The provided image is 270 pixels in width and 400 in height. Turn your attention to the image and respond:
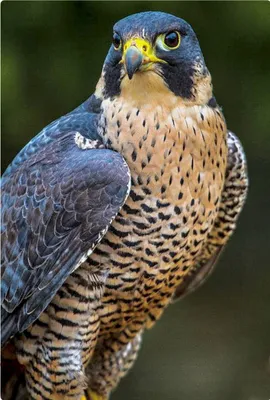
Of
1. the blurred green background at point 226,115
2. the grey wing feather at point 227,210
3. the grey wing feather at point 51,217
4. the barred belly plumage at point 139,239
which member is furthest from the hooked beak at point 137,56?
the blurred green background at point 226,115

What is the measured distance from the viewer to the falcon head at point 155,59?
3328 millimetres

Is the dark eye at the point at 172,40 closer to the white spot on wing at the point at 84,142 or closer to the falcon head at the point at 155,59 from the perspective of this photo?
the falcon head at the point at 155,59

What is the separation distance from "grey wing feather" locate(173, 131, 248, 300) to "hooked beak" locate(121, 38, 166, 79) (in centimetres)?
72

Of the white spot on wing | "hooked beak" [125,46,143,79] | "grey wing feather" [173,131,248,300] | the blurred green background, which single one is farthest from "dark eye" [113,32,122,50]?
the blurred green background

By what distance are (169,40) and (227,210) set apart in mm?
911

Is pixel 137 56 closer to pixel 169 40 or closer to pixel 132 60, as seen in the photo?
pixel 132 60

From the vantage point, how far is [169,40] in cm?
342

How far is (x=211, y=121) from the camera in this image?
11.9ft

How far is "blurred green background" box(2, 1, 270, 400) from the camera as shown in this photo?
5.54 m

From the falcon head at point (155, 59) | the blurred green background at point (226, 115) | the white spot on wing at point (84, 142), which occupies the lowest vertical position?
the blurred green background at point (226, 115)

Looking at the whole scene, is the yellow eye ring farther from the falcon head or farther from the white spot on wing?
the white spot on wing

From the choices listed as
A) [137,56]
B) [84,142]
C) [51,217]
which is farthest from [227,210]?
[137,56]

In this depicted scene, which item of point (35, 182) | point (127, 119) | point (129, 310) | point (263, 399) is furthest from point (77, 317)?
point (263, 399)

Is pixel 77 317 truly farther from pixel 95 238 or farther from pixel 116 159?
pixel 116 159
